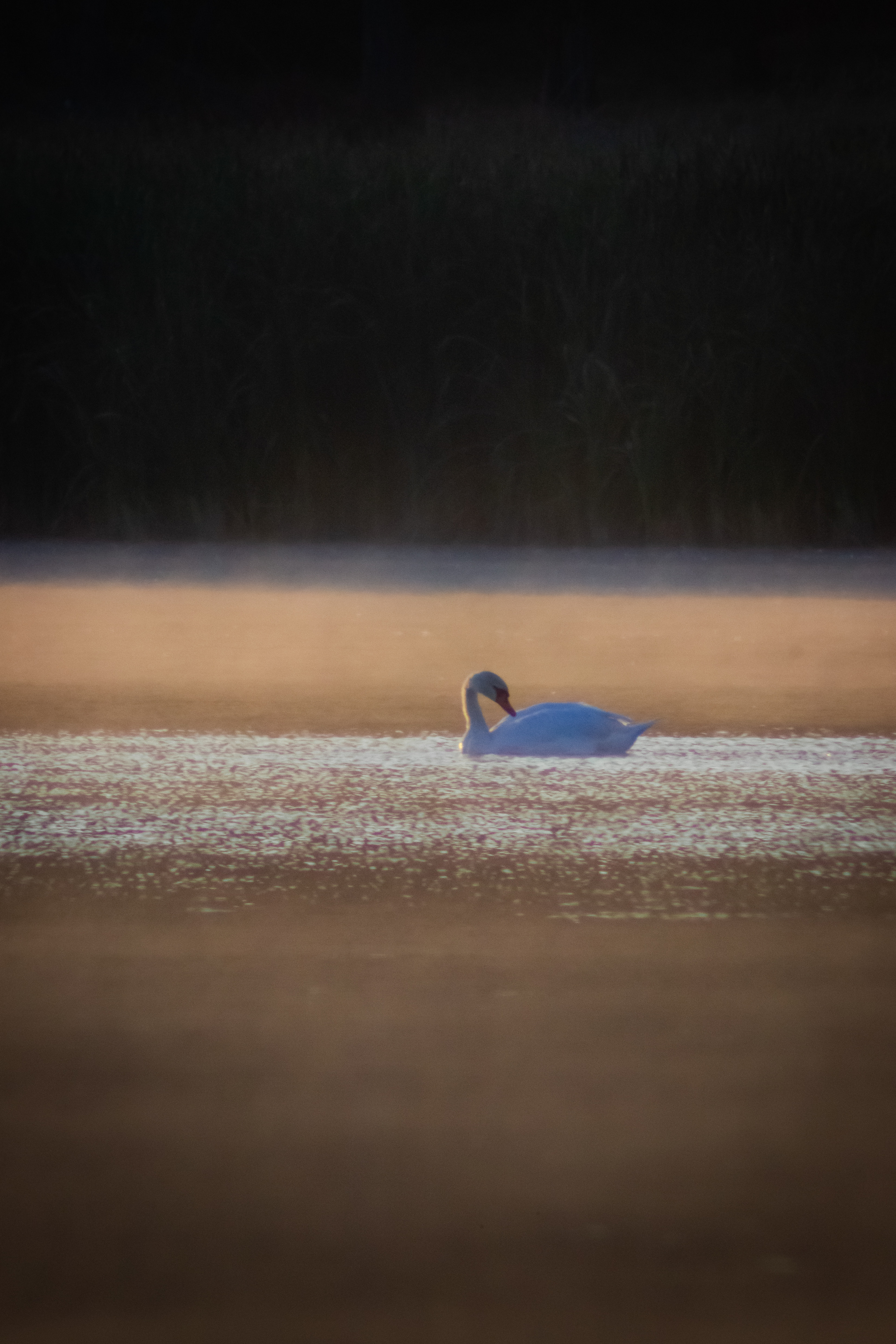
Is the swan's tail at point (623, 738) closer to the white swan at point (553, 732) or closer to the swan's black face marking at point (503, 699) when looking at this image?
the white swan at point (553, 732)

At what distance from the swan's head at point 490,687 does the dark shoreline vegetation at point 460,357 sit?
4.19 m

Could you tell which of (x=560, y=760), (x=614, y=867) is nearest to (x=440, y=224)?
(x=560, y=760)

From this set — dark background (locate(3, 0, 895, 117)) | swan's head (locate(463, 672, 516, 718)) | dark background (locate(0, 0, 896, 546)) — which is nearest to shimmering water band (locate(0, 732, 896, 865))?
swan's head (locate(463, 672, 516, 718))

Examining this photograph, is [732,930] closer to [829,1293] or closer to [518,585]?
[829,1293]

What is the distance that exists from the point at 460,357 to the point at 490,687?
15.7 feet

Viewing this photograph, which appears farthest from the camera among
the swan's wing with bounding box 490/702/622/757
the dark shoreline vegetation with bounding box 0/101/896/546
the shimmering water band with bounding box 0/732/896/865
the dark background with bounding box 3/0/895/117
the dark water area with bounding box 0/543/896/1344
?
the dark background with bounding box 3/0/895/117

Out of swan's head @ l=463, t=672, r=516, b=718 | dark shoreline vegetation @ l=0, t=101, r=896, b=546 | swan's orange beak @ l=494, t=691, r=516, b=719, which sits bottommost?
swan's orange beak @ l=494, t=691, r=516, b=719

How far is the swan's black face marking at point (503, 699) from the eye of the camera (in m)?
5.25

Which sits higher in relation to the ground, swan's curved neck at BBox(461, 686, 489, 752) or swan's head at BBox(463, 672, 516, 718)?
swan's head at BBox(463, 672, 516, 718)

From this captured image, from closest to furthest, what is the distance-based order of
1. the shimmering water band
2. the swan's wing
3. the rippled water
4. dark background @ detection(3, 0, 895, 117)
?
1. the rippled water
2. the shimmering water band
3. the swan's wing
4. dark background @ detection(3, 0, 895, 117)

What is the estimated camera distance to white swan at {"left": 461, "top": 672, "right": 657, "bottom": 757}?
16.4 ft

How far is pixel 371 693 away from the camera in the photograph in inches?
231

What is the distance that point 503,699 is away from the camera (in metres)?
5.27

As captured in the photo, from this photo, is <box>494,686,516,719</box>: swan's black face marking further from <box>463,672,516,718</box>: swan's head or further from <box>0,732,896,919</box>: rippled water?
<box>0,732,896,919</box>: rippled water
